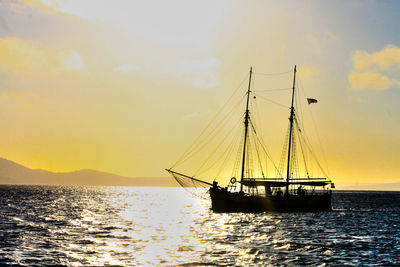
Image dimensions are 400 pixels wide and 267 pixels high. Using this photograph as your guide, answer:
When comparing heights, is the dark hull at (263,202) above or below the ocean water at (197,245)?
above

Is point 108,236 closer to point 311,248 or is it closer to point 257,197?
point 311,248

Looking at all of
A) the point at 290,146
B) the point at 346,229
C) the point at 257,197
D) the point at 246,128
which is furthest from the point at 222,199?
the point at 346,229

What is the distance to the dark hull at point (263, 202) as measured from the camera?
2630 inches

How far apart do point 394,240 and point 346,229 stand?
8.72m

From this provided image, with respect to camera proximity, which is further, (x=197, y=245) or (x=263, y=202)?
(x=263, y=202)

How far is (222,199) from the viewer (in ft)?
219

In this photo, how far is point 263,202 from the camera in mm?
69500

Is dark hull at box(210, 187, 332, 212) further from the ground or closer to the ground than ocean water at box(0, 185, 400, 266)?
further from the ground

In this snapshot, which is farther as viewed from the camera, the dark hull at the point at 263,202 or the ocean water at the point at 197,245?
the dark hull at the point at 263,202

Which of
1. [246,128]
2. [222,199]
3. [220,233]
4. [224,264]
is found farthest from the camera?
[246,128]

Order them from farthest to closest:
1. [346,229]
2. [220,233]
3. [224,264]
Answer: [346,229] → [220,233] → [224,264]

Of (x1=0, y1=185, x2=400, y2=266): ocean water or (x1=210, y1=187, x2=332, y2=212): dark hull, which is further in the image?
(x1=210, y1=187, x2=332, y2=212): dark hull

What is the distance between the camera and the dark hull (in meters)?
66.8

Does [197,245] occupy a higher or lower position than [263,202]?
lower
